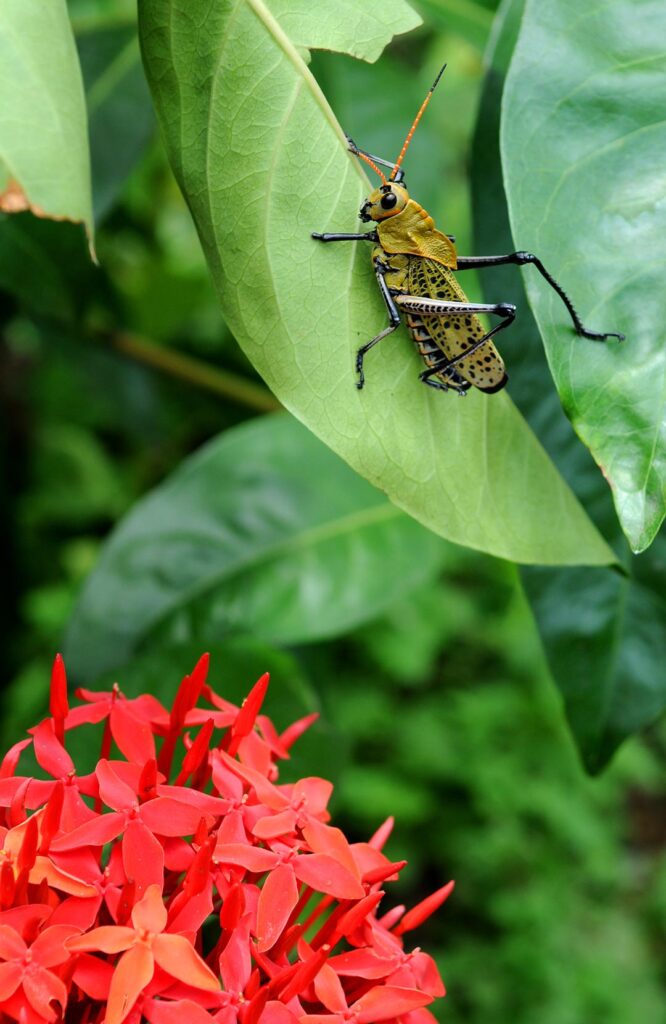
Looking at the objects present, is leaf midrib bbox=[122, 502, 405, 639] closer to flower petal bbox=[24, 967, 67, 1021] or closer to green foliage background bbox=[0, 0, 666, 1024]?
green foliage background bbox=[0, 0, 666, 1024]

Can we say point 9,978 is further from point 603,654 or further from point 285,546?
point 285,546

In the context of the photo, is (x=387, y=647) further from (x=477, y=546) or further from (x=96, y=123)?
(x=477, y=546)

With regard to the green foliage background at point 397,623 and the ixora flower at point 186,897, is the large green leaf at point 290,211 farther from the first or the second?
the green foliage background at point 397,623

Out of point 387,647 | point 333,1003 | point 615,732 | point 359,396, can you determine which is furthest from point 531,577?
point 387,647

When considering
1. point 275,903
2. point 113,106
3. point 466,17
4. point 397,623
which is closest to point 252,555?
point 113,106

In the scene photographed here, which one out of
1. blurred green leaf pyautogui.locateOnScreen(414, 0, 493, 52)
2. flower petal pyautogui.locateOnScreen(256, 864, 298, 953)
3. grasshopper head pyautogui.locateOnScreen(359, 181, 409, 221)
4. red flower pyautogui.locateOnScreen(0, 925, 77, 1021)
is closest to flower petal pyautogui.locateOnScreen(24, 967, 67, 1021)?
red flower pyautogui.locateOnScreen(0, 925, 77, 1021)

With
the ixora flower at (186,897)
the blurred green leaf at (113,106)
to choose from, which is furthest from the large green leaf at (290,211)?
the blurred green leaf at (113,106)
